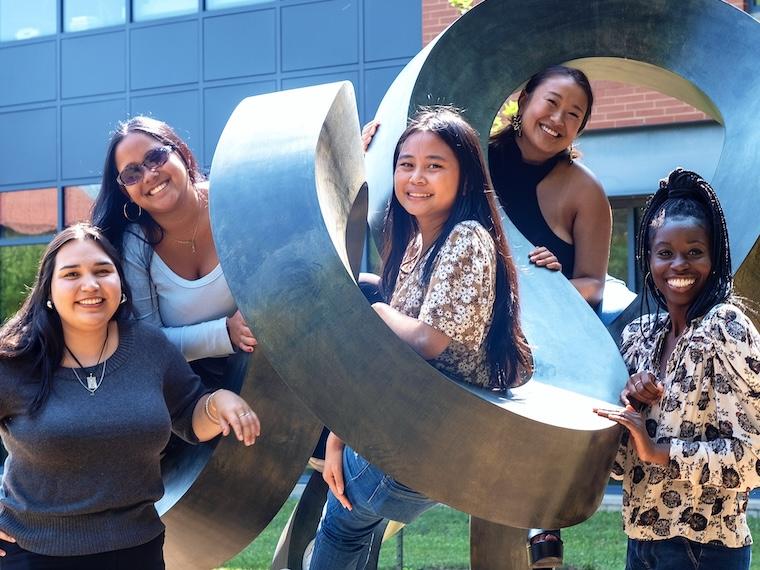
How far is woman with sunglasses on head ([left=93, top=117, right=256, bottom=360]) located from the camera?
13.6 feet

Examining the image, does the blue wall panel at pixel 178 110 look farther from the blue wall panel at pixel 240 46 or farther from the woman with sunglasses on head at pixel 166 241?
the woman with sunglasses on head at pixel 166 241

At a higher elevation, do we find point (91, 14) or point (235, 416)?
point (91, 14)

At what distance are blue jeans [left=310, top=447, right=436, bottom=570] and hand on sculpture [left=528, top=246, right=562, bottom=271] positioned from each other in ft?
3.48

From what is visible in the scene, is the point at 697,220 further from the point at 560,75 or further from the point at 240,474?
the point at 240,474

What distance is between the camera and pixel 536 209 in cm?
479

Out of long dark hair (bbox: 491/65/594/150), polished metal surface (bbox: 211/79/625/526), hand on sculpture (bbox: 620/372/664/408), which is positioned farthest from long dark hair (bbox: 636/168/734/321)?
long dark hair (bbox: 491/65/594/150)

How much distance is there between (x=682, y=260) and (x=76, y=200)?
38.2ft

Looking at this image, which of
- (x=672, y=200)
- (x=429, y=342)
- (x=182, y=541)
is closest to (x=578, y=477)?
(x=429, y=342)

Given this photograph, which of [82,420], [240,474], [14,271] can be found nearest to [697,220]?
[240,474]

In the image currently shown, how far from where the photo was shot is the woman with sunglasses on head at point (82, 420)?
11.0ft

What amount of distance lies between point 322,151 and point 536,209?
5.20 feet

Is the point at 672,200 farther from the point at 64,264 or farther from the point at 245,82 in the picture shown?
the point at 245,82

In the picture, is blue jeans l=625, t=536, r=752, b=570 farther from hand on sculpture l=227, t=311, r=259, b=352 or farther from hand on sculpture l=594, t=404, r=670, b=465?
hand on sculpture l=227, t=311, r=259, b=352

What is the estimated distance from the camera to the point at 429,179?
3529 mm
